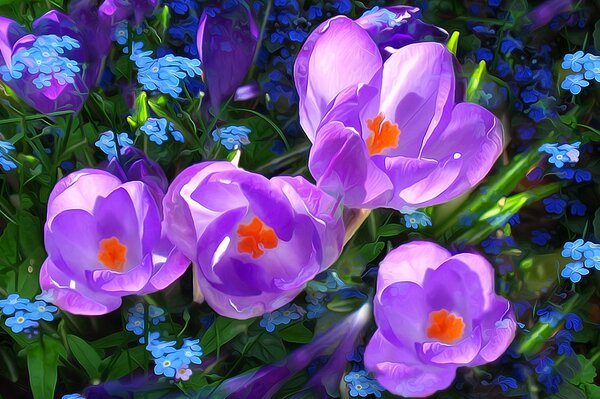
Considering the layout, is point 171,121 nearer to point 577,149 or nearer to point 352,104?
point 352,104

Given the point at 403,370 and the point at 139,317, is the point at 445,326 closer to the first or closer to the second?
the point at 403,370

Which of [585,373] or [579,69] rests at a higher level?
[579,69]

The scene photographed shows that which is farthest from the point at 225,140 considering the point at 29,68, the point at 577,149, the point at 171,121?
the point at 577,149

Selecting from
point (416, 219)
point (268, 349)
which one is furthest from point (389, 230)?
point (268, 349)

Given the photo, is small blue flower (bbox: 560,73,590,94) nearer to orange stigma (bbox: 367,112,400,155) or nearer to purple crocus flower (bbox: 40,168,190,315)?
orange stigma (bbox: 367,112,400,155)

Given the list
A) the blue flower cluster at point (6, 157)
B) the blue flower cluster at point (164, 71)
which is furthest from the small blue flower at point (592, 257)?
the blue flower cluster at point (6, 157)

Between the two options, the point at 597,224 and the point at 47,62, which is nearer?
the point at 47,62

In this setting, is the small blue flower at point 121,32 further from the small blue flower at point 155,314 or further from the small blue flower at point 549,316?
the small blue flower at point 549,316
